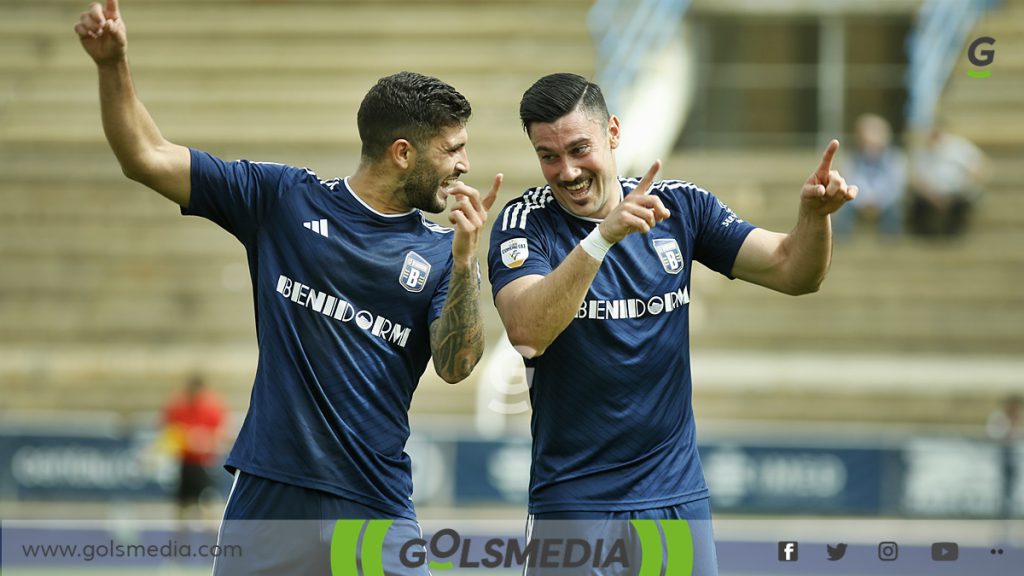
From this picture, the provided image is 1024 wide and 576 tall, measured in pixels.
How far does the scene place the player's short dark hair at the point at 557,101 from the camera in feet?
16.5

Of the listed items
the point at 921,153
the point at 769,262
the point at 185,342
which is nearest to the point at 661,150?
the point at 921,153

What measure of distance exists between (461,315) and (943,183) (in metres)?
13.9

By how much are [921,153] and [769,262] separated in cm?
1311

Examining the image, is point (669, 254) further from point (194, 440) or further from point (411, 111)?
point (194, 440)

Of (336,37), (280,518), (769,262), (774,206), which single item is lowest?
(280,518)

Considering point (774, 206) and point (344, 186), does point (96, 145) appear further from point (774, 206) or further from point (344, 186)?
point (344, 186)

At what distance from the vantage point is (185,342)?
18.8 metres

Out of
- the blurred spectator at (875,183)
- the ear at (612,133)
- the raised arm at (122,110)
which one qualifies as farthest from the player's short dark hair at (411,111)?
the blurred spectator at (875,183)

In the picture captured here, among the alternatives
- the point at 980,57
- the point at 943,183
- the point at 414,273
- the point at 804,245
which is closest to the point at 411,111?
the point at 414,273

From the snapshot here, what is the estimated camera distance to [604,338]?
5.04 meters

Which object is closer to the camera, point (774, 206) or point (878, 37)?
point (774, 206)

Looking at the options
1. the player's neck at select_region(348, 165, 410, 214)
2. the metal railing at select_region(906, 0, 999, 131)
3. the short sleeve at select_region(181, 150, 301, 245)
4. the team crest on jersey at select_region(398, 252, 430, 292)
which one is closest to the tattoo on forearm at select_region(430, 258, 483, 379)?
the team crest on jersey at select_region(398, 252, 430, 292)

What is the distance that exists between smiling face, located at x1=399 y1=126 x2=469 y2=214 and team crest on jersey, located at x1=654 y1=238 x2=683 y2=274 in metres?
0.71

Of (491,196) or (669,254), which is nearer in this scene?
(491,196)
